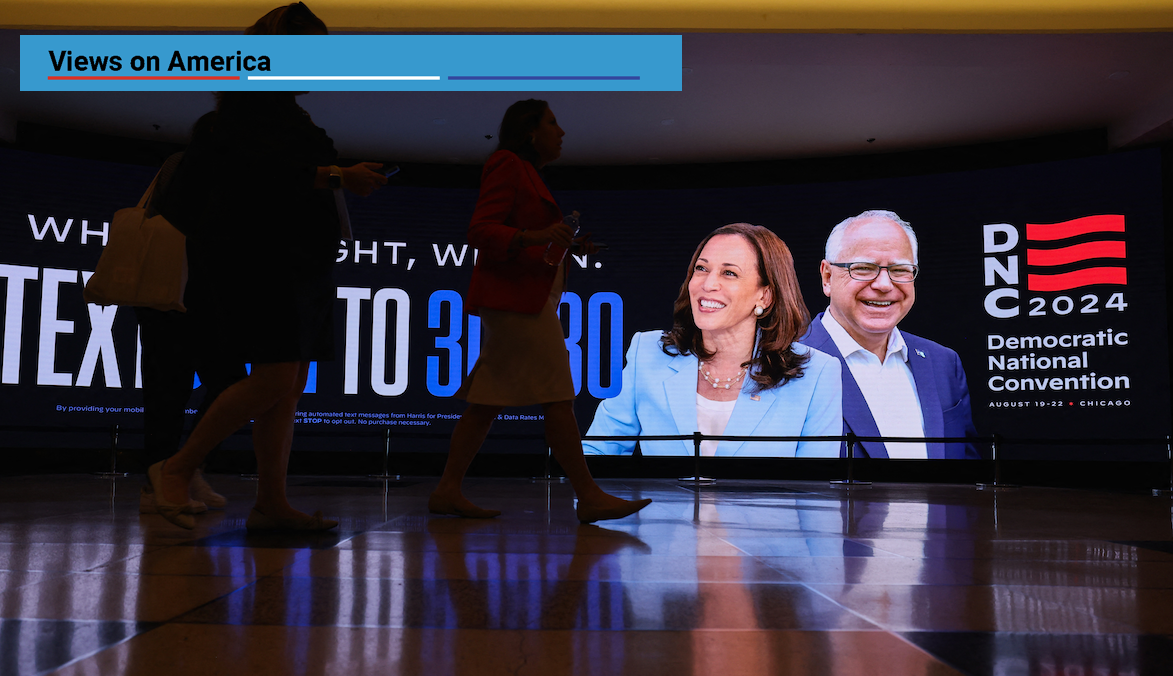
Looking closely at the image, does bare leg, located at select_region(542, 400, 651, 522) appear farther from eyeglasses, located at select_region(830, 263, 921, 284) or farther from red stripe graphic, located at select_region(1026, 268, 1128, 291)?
red stripe graphic, located at select_region(1026, 268, 1128, 291)

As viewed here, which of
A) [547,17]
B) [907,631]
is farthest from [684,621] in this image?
[547,17]

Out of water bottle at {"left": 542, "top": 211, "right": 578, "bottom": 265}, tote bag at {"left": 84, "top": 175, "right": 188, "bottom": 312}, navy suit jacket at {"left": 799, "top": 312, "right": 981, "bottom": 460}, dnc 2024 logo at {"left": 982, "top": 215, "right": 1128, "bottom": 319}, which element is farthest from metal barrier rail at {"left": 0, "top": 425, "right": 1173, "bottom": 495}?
water bottle at {"left": 542, "top": 211, "right": 578, "bottom": 265}

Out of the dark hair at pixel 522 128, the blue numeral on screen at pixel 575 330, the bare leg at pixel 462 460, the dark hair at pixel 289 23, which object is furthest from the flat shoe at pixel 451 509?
the blue numeral on screen at pixel 575 330

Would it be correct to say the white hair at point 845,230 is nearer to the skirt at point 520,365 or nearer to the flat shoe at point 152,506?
the skirt at point 520,365

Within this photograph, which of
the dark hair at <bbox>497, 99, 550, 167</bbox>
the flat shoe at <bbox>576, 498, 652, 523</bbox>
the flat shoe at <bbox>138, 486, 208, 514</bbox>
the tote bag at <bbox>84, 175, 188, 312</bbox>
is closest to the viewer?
the flat shoe at <bbox>138, 486, 208, 514</bbox>

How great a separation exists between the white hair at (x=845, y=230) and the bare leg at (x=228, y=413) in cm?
693

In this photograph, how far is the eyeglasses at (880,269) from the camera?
26.5ft

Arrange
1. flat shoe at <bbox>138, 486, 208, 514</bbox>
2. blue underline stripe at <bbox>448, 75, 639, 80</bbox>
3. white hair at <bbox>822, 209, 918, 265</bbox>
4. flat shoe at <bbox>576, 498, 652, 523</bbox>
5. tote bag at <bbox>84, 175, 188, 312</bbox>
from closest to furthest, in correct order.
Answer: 1. flat shoe at <bbox>138, 486, 208, 514</bbox>
2. flat shoe at <bbox>576, 498, 652, 523</bbox>
3. tote bag at <bbox>84, 175, 188, 312</bbox>
4. blue underline stripe at <bbox>448, 75, 639, 80</bbox>
5. white hair at <bbox>822, 209, 918, 265</bbox>

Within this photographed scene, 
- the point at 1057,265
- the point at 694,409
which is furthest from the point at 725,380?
the point at 1057,265

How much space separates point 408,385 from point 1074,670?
7726 millimetres

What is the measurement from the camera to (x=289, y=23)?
89.7 inches

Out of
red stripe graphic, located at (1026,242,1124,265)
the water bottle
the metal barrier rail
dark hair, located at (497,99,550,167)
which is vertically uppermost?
red stripe graphic, located at (1026,242,1124,265)

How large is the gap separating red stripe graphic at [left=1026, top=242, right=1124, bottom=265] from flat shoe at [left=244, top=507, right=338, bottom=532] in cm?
754

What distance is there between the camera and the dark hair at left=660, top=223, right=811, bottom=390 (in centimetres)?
805
